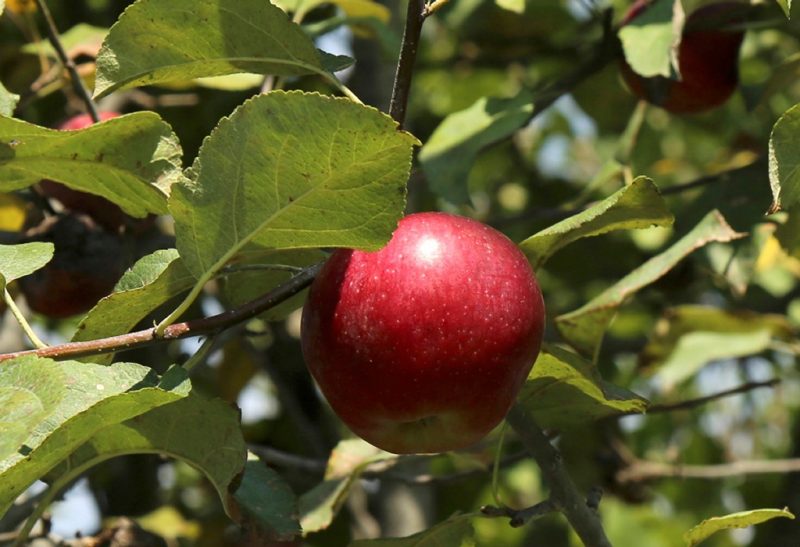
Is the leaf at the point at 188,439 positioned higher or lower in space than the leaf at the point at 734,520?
higher

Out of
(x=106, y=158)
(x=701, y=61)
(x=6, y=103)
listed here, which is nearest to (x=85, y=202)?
(x=6, y=103)

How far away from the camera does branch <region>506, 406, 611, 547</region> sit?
1175 mm

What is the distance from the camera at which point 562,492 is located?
1.18m

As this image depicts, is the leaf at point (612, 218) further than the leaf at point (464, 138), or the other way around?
the leaf at point (464, 138)

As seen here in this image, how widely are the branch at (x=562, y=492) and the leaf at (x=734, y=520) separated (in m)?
0.09

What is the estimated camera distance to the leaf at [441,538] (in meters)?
1.24

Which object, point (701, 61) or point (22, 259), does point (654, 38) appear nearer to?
point (701, 61)

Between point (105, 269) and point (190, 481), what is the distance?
1253 millimetres

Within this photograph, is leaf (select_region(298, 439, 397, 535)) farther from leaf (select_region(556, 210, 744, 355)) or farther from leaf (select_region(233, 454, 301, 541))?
leaf (select_region(556, 210, 744, 355))

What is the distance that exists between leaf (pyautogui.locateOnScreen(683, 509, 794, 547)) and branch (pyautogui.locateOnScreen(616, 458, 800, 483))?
0.99 meters

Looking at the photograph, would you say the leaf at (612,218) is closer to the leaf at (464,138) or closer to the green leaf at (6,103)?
the leaf at (464,138)

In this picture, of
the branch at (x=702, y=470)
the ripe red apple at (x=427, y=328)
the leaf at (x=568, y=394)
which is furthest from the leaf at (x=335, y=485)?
the branch at (x=702, y=470)

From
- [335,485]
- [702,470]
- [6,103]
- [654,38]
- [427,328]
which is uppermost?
[6,103]

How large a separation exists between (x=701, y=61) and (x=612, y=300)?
1.93 ft
